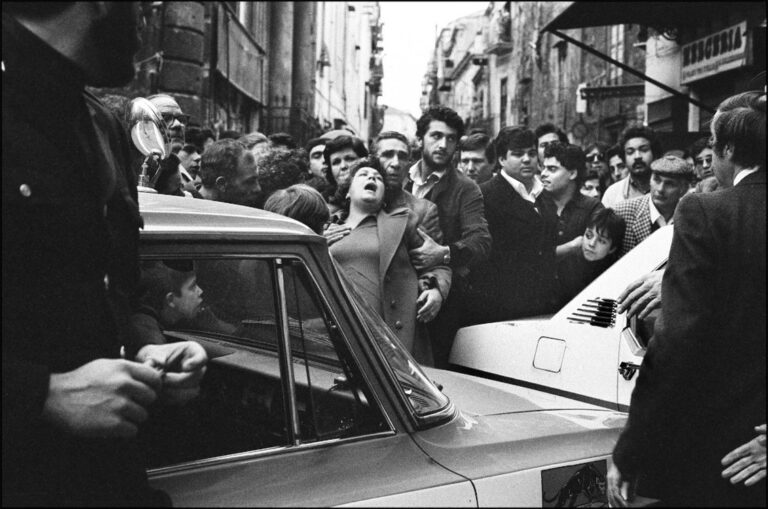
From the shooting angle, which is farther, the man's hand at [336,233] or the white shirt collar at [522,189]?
the white shirt collar at [522,189]

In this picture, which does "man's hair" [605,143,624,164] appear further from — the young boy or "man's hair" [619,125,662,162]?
the young boy

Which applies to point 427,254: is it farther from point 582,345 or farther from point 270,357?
point 270,357

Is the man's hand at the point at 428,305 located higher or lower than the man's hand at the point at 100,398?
lower

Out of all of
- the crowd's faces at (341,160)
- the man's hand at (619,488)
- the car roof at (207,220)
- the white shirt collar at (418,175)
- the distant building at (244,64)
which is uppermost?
the distant building at (244,64)

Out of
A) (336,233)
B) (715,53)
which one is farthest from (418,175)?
(715,53)

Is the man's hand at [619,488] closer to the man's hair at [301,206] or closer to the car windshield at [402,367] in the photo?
the car windshield at [402,367]

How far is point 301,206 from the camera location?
3.93 meters

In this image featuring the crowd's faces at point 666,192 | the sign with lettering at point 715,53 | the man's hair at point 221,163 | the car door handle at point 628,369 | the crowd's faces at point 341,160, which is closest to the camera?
the car door handle at point 628,369

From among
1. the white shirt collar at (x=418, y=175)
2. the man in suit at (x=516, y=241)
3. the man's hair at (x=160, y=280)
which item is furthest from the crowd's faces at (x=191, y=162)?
the man's hair at (x=160, y=280)

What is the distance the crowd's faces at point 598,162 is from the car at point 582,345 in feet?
19.9

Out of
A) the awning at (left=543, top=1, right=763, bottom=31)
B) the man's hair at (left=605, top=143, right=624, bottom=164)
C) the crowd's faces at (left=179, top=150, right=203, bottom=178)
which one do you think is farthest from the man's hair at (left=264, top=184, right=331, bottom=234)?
the awning at (left=543, top=1, right=763, bottom=31)

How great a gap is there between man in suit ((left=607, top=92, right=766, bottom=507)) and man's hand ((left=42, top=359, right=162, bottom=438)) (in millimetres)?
1221

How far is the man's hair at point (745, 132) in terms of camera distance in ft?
7.41

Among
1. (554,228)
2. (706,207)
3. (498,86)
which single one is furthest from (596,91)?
(498,86)
